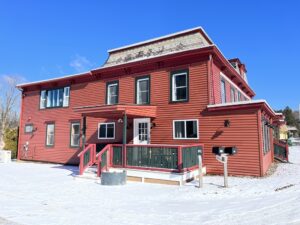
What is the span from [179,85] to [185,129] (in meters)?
2.31

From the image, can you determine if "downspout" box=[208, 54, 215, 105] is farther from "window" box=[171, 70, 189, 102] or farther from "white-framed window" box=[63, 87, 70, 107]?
"white-framed window" box=[63, 87, 70, 107]

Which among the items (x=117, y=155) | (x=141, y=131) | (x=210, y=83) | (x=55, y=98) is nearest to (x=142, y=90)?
(x=141, y=131)

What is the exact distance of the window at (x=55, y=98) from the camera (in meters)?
17.7

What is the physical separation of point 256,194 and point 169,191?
2.68 m

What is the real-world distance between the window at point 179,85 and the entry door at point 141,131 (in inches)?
78.8

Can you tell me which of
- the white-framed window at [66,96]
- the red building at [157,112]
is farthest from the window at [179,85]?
the white-framed window at [66,96]

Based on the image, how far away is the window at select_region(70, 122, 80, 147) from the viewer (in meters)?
16.7

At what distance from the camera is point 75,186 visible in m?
9.38

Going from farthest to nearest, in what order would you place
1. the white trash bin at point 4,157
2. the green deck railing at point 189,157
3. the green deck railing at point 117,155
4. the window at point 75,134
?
the white trash bin at point 4,157
the window at point 75,134
the green deck railing at point 117,155
the green deck railing at point 189,157

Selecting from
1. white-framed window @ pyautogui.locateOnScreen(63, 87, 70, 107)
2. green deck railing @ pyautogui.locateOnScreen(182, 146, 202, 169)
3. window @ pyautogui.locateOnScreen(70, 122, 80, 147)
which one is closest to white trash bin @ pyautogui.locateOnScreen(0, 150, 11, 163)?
window @ pyautogui.locateOnScreen(70, 122, 80, 147)

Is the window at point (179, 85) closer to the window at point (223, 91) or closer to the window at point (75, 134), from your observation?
the window at point (223, 91)

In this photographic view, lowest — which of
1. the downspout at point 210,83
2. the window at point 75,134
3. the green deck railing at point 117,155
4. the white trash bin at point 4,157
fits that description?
the white trash bin at point 4,157

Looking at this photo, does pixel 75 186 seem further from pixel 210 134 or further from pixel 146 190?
pixel 210 134

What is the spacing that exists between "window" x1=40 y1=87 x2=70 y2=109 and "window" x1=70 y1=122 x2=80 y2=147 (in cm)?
169
